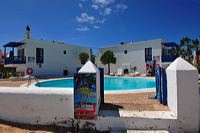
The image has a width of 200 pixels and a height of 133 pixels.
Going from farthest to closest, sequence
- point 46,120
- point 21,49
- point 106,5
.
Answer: point 21,49
point 106,5
point 46,120

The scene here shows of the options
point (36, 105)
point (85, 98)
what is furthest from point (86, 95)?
point (36, 105)

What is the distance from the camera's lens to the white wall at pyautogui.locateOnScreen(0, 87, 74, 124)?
6141 millimetres

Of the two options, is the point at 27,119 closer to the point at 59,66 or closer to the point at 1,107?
the point at 1,107

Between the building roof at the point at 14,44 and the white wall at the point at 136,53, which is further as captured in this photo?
the white wall at the point at 136,53

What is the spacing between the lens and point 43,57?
2977 cm

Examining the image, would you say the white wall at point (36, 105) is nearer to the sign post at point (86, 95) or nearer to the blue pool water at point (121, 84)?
the sign post at point (86, 95)

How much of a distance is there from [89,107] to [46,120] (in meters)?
1.82

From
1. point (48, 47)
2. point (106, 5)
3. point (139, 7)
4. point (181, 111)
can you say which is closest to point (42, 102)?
point (181, 111)

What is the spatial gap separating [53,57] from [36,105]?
85.4 ft

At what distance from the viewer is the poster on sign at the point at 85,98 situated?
5.80 metres

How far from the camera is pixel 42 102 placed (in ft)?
20.7

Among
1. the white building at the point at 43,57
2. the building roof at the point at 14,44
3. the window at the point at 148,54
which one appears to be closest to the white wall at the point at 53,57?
the white building at the point at 43,57

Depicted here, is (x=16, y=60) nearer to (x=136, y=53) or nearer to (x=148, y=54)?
(x=136, y=53)

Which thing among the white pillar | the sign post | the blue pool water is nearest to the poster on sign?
the sign post
